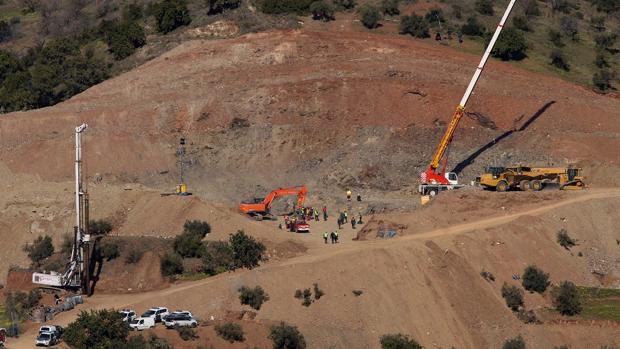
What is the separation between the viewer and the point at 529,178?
83438 mm

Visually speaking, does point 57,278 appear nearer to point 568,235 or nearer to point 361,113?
point 568,235

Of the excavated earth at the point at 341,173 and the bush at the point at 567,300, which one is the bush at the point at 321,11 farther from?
the bush at the point at 567,300

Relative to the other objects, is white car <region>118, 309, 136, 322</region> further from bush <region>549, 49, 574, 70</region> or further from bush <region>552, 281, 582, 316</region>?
bush <region>549, 49, 574, 70</region>

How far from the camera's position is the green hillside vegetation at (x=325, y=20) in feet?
354

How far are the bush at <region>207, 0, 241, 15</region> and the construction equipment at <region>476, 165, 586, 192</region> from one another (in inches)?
1401

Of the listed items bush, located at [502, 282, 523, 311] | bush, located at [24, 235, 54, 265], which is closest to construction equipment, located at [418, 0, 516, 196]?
bush, located at [502, 282, 523, 311]

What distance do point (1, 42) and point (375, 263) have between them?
7646 centimetres

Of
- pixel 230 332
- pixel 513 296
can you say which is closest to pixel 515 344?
pixel 513 296

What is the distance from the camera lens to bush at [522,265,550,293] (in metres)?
71.8

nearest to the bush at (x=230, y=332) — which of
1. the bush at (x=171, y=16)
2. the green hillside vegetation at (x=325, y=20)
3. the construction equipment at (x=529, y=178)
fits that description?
the construction equipment at (x=529, y=178)

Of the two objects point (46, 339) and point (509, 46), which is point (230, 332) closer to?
point (46, 339)

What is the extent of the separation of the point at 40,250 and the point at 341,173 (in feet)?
69.7

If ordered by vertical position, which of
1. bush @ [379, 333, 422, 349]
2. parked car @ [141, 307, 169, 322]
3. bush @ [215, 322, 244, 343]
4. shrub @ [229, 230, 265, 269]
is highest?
parked car @ [141, 307, 169, 322]

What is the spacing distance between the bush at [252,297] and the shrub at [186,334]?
5.40m
